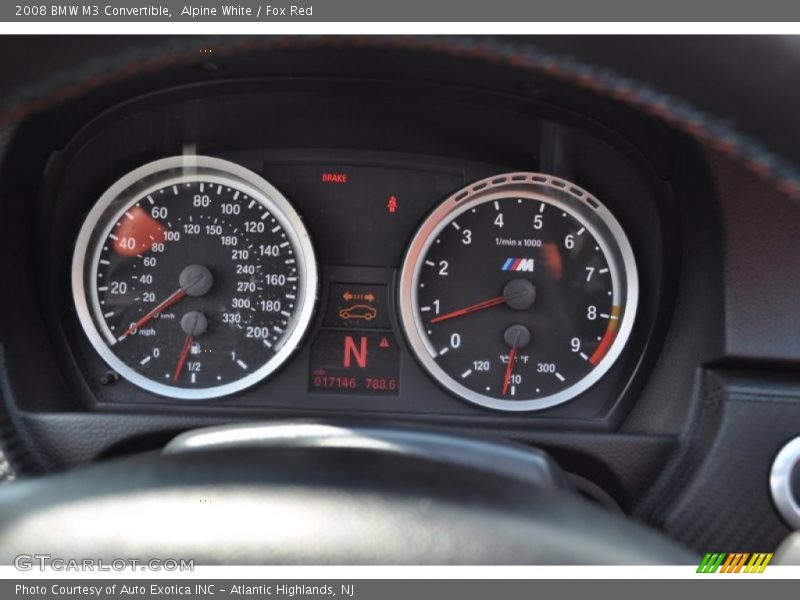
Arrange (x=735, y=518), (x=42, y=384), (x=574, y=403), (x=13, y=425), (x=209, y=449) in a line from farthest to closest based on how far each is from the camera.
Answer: (x=574, y=403) < (x=42, y=384) < (x=13, y=425) < (x=735, y=518) < (x=209, y=449)

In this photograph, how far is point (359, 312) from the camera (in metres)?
2.67

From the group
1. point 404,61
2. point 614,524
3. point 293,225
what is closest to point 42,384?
point 293,225

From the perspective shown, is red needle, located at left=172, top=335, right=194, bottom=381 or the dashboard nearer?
the dashboard

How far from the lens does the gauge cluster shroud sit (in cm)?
253

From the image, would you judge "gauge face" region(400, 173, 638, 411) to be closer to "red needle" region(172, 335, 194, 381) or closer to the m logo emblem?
the m logo emblem

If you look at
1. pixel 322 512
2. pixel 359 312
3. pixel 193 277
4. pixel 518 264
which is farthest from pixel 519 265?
pixel 322 512

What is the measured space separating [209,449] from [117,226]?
1.56 metres

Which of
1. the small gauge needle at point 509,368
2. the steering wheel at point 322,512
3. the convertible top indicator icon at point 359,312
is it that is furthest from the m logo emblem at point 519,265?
the steering wheel at point 322,512

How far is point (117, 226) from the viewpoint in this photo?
2.67 m

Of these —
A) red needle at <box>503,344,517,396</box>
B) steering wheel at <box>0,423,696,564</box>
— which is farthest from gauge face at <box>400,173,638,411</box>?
steering wheel at <box>0,423,696,564</box>

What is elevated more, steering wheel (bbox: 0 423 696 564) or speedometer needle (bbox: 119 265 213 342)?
speedometer needle (bbox: 119 265 213 342)

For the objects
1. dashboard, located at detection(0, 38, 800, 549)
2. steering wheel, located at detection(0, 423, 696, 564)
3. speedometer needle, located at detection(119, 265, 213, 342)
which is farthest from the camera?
speedometer needle, located at detection(119, 265, 213, 342)

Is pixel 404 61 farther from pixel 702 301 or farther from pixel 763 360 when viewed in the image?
pixel 763 360

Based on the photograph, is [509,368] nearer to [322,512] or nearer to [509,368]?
[509,368]
